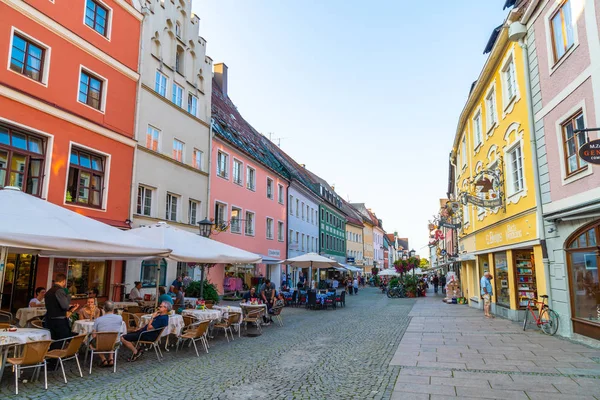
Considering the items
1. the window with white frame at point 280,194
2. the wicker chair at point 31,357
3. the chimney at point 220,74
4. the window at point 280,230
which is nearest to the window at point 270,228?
the window at point 280,230

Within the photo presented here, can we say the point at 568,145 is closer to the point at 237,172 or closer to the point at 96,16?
the point at 96,16

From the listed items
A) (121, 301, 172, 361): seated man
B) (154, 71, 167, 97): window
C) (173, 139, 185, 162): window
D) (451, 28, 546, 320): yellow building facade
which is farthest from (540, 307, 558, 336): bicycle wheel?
(154, 71, 167, 97): window

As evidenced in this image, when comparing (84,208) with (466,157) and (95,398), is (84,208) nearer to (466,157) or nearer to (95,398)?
(95,398)

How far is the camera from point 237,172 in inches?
968

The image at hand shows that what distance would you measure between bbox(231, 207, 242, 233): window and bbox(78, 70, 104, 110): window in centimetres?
1016

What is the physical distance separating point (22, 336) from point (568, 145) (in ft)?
39.6

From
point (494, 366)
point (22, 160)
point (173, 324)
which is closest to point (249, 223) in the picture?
point (22, 160)

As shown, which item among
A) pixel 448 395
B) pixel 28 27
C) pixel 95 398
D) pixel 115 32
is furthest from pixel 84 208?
pixel 448 395

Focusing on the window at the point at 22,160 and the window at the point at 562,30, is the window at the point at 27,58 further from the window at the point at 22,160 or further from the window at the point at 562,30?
the window at the point at 562,30

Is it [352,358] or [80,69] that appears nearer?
[352,358]

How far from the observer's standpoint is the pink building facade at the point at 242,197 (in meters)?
22.3

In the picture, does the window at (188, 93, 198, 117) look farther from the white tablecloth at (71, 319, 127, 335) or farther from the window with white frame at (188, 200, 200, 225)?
the white tablecloth at (71, 319, 127, 335)

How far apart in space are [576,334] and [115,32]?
57.8ft

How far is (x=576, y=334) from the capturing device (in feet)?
32.3
